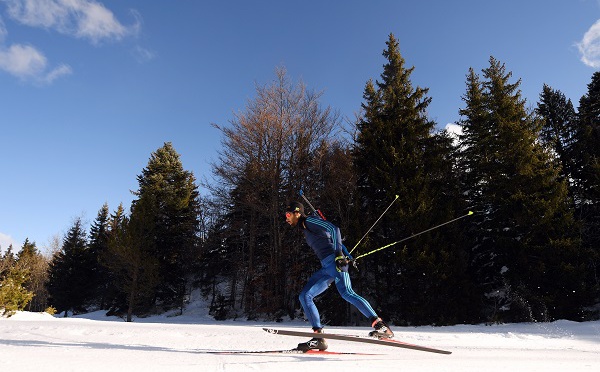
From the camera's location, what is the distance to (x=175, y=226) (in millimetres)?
30484

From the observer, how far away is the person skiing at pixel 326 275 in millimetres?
5098

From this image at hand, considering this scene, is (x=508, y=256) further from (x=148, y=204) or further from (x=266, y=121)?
(x=148, y=204)

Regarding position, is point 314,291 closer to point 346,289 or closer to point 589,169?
point 346,289

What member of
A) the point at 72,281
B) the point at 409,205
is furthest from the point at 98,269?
the point at 409,205

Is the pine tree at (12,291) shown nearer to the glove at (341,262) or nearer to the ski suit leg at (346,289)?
the ski suit leg at (346,289)

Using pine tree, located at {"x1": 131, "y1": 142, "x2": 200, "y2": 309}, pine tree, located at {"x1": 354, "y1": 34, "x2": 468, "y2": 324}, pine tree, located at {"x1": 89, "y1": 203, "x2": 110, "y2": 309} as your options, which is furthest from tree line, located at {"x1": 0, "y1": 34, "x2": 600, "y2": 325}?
pine tree, located at {"x1": 89, "y1": 203, "x2": 110, "y2": 309}

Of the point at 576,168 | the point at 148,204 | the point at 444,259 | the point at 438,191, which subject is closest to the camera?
the point at 444,259

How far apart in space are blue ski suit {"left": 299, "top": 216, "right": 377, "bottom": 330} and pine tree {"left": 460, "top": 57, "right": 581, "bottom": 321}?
1231 centimetres

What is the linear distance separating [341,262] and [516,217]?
46.1 feet

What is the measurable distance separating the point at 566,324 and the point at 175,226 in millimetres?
27008

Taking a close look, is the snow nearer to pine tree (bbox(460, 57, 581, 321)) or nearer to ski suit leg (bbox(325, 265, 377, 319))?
ski suit leg (bbox(325, 265, 377, 319))

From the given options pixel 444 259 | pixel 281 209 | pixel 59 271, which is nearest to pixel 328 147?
pixel 281 209

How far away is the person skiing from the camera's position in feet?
16.7

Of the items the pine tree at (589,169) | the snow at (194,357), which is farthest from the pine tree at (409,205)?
the snow at (194,357)
